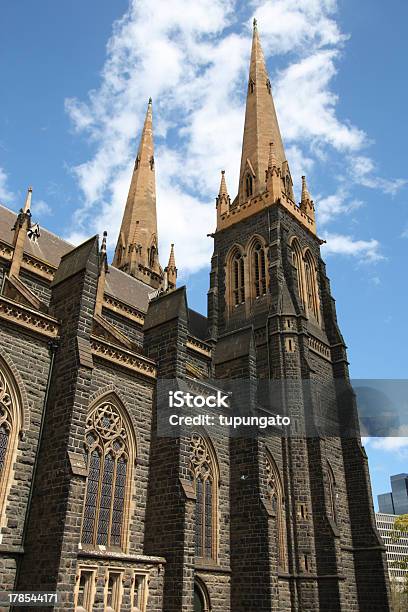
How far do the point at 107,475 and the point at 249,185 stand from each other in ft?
75.2

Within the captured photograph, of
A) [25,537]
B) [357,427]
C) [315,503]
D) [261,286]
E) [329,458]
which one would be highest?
[261,286]

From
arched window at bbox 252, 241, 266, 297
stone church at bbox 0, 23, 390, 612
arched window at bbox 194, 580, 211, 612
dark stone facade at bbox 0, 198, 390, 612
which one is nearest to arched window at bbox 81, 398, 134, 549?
stone church at bbox 0, 23, 390, 612

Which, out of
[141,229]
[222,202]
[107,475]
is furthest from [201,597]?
[141,229]

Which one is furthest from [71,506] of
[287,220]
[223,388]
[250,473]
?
[287,220]

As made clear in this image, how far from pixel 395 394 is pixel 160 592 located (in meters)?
10.6

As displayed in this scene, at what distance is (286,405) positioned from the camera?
75.9 feet

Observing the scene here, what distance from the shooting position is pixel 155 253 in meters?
37.6

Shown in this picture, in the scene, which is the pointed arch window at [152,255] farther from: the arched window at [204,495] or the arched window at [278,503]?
the arched window at [204,495]

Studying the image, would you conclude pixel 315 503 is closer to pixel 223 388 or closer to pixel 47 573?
pixel 223 388

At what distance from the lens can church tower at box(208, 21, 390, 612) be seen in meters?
17.9

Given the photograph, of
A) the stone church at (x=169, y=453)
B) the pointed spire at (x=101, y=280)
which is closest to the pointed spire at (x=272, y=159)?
the stone church at (x=169, y=453)

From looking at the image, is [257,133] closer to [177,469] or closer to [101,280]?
[101,280]

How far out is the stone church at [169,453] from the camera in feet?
40.4

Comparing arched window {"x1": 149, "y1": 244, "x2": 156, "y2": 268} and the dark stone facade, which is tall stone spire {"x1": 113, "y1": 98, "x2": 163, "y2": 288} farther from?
the dark stone facade
